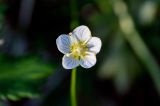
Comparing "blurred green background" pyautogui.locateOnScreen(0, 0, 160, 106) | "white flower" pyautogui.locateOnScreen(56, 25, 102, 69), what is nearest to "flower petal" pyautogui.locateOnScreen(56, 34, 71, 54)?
"white flower" pyautogui.locateOnScreen(56, 25, 102, 69)

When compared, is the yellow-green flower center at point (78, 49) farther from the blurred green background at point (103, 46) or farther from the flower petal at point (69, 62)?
the blurred green background at point (103, 46)

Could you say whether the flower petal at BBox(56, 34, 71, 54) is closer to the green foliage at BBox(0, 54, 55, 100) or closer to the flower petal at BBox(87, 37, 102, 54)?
the flower petal at BBox(87, 37, 102, 54)

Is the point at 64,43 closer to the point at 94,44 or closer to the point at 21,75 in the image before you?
the point at 94,44

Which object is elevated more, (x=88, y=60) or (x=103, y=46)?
(x=103, y=46)

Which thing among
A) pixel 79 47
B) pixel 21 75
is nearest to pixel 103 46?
pixel 21 75

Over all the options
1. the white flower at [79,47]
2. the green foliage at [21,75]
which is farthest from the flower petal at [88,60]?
the green foliage at [21,75]

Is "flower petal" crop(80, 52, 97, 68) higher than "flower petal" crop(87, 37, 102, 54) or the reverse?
the reverse

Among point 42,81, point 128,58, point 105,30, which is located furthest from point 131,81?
point 42,81
